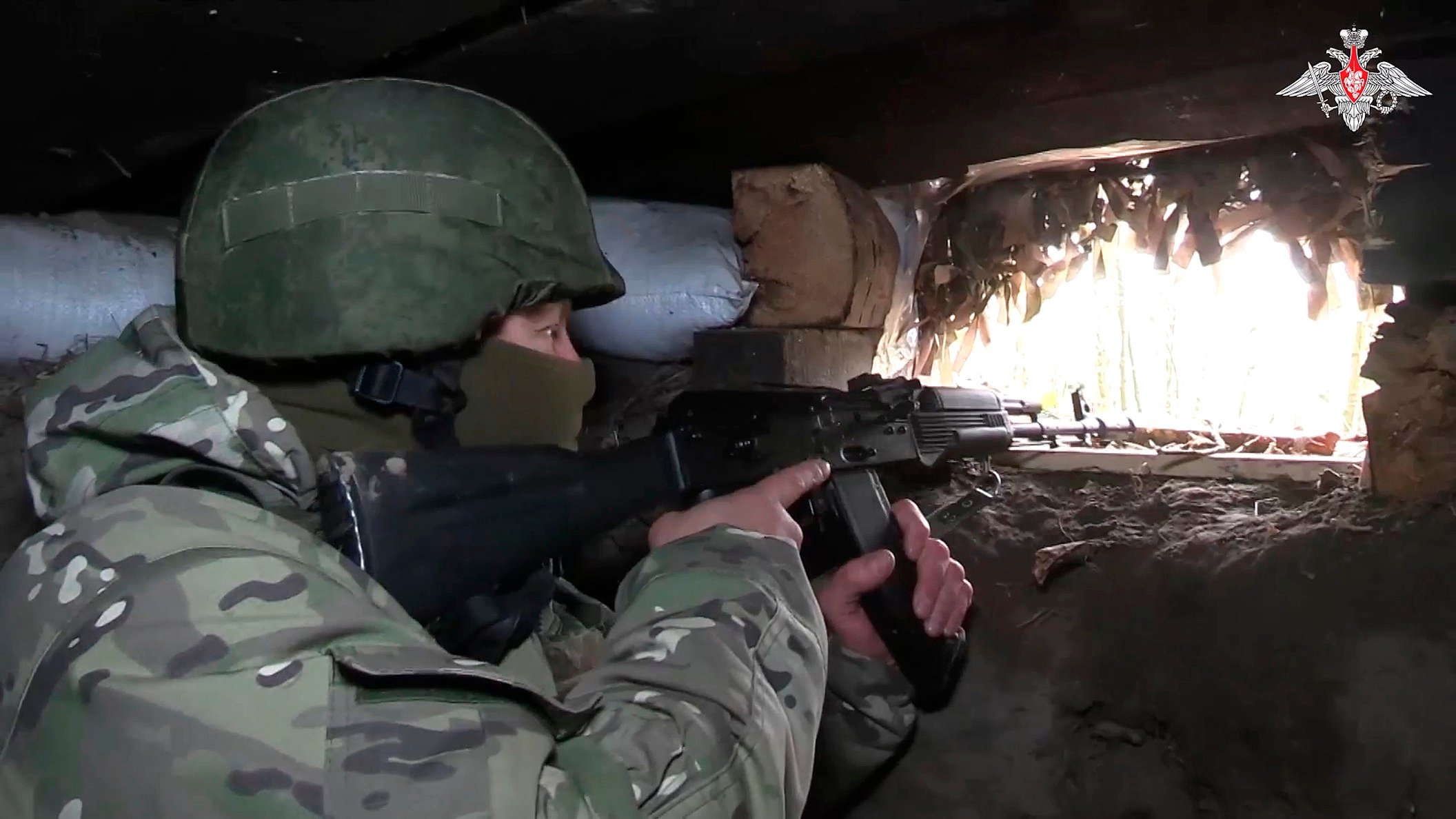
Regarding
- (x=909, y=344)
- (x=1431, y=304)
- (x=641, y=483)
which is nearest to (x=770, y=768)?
(x=641, y=483)

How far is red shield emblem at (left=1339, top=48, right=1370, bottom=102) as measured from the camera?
4.54 ft

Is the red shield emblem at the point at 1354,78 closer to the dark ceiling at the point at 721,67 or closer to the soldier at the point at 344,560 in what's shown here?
the dark ceiling at the point at 721,67

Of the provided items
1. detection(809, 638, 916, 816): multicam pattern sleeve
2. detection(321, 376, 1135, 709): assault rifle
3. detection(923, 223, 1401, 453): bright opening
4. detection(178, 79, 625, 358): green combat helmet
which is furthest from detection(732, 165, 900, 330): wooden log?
detection(178, 79, 625, 358): green combat helmet

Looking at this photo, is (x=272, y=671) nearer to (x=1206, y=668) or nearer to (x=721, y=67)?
(x=721, y=67)

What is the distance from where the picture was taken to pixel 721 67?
1.48m

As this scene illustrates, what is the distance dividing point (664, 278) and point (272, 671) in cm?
140

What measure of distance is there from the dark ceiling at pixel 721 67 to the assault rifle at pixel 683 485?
0.48 meters

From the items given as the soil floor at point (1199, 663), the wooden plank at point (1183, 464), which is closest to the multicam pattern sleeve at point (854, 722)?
the soil floor at point (1199, 663)

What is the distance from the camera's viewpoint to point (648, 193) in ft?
7.33

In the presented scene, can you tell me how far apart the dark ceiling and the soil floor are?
654mm

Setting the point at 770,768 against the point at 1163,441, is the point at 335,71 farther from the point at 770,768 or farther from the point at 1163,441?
the point at 1163,441

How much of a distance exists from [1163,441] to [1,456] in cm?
224

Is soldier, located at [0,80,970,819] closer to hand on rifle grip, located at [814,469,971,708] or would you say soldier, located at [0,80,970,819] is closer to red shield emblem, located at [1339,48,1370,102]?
hand on rifle grip, located at [814,469,971,708]

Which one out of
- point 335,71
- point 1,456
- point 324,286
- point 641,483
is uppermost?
point 335,71
